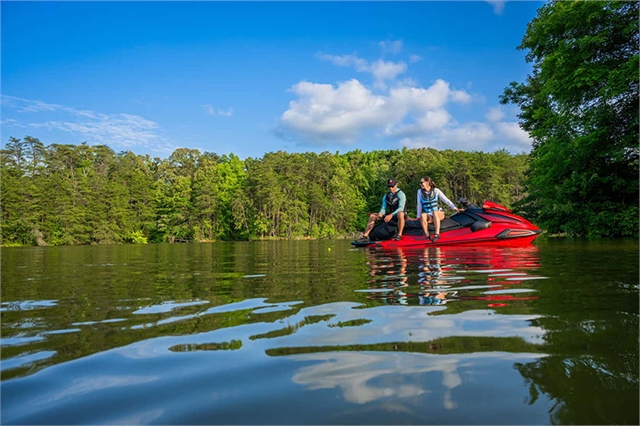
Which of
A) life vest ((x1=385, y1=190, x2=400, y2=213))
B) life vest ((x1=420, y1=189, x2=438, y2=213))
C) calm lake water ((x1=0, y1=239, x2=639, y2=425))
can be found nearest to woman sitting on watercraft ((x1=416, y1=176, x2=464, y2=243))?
life vest ((x1=420, y1=189, x2=438, y2=213))

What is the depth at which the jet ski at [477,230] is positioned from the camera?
9.20m

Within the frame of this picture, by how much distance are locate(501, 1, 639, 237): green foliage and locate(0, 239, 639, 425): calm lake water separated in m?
13.6

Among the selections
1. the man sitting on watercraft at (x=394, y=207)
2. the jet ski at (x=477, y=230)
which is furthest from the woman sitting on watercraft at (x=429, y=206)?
→ the man sitting on watercraft at (x=394, y=207)

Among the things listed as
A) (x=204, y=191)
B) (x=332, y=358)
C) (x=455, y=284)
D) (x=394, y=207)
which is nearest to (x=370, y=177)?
(x=204, y=191)

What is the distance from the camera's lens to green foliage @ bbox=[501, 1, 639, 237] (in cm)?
1380

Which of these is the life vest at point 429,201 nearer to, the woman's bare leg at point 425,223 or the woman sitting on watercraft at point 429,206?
the woman sitting on watercraft at point 429,206

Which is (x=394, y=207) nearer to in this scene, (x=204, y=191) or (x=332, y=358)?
(x=332, y=358)

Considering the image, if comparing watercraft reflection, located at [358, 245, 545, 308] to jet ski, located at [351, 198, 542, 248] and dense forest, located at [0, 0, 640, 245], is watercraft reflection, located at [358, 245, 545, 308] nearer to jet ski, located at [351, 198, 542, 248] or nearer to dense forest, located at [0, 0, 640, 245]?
→ jet ski, located at [351, 198, 542, 248]

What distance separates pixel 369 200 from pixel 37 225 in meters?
54.6

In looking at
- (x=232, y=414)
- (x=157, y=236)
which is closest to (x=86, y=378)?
(x=232, y=414)

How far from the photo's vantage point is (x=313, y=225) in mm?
71062

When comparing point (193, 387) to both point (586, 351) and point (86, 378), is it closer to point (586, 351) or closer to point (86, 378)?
point (86, 378)

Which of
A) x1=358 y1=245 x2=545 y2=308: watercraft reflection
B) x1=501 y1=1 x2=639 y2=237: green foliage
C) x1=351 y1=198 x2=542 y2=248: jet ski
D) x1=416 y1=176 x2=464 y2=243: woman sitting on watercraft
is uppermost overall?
x1=501 y1=1 x2=639 y2=237: green foliage

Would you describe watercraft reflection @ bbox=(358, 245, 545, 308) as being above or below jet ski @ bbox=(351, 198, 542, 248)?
below
